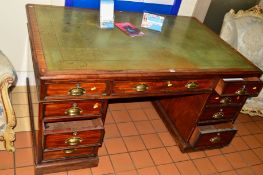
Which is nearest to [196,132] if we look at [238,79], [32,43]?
[238,79]

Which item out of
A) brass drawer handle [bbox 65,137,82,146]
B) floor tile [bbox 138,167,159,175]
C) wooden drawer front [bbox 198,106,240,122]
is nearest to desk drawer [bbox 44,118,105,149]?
brass drawer handle [bbox 65,137,82,146]

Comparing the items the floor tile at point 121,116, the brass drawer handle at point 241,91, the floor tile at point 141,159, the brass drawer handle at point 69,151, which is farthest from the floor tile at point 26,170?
the brass drawer handle at point 241,91

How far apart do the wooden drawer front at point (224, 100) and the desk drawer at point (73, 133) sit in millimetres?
954

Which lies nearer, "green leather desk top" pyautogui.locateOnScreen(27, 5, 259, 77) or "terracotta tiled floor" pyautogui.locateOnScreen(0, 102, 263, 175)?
"green leather desk top" pyautogui.locateOnScreen(27, 5, 259, 77)

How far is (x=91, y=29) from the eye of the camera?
227 centimetres

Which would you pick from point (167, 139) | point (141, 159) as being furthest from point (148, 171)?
point (167, 139)

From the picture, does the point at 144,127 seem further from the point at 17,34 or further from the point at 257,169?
the point at 17,34

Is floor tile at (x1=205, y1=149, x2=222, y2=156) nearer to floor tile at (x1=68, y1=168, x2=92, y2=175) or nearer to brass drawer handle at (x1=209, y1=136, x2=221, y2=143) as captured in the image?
brass drawer handle at (x1=209, y1=136, x2=221, y2=143)

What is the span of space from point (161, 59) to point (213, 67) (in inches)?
16.6

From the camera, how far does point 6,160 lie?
7.36 feet

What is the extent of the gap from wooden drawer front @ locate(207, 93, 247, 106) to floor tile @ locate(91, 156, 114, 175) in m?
0.97

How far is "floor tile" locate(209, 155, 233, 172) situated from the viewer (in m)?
2.71

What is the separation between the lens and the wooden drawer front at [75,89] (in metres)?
1.80

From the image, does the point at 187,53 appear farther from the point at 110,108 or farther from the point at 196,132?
the point at 110,108
